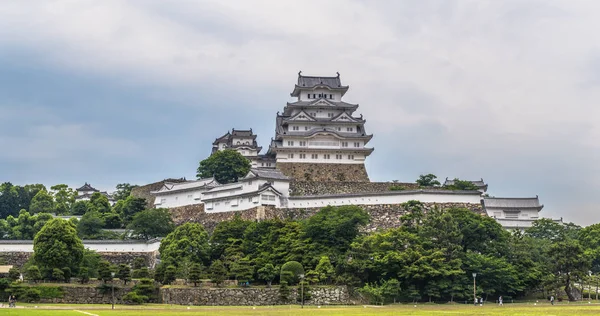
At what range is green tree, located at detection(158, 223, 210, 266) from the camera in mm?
51281

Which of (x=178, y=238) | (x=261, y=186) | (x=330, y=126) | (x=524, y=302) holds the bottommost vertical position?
(x=524, y=302)

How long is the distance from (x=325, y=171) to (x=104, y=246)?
22345 millimetres

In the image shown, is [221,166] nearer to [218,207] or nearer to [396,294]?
[218,207]

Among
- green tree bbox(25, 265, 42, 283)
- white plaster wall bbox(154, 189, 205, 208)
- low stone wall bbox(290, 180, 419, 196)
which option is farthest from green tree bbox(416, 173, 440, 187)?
green tree bbox(25, 265, 42, 283)

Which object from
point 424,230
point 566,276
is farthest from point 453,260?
point 566,276

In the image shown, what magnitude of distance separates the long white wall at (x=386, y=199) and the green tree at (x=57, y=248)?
1751 cm

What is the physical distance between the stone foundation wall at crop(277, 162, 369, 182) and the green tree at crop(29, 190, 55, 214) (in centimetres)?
2238

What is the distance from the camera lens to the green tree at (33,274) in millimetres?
45438

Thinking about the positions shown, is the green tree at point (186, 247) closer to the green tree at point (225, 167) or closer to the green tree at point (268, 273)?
the green tree at point (268, 273)

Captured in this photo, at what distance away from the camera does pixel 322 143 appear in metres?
72.4

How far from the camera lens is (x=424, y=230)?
165 ft

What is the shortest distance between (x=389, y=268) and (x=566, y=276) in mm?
10482

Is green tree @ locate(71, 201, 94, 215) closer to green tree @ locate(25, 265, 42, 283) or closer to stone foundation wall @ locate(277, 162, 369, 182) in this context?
stone foundation wall @ locate(277, 162, 369, 182)

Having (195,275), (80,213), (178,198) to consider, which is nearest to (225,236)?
(195,275)
